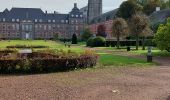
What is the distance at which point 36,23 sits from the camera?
139875 mm

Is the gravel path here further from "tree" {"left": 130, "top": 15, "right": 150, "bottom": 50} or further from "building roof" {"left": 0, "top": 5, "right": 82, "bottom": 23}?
"building roof" {"left": 0, "top": 5, "right": 82, "bottom": 23}

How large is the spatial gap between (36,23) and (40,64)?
403ft

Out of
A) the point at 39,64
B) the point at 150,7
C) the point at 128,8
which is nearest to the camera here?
the point at 39,64

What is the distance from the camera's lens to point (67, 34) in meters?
147

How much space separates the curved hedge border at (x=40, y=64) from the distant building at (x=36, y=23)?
11388cm

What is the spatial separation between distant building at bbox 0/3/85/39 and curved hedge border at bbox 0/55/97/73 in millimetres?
113882

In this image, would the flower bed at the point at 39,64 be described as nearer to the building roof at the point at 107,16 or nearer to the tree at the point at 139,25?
the tree at the point at 139,25

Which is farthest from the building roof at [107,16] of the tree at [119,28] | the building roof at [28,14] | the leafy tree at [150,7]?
the tree at [119,28]

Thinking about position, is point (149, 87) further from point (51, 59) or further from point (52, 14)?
point (52, 14)

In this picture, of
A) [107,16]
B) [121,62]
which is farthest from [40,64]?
[107,16]

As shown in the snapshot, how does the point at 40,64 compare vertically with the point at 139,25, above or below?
below

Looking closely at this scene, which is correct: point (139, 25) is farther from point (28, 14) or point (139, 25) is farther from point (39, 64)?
point (28, 14)

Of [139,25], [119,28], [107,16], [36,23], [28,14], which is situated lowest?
[119,28]

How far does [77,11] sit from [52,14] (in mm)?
9449
